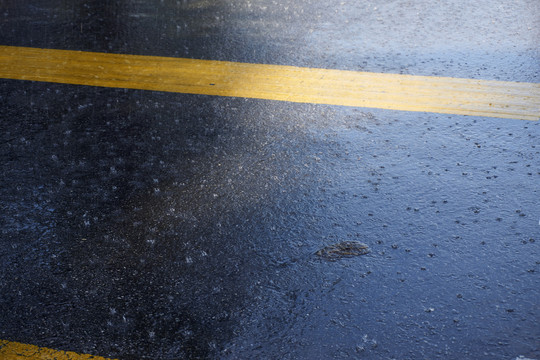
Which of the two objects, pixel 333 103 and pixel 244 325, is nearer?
pixel 244 325

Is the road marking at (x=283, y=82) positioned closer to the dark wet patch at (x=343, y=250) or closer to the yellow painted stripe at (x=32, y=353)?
the dark wet patch at (x=343, y=250)

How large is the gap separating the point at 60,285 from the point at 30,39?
3945 millimetres

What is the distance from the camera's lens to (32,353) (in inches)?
85.7

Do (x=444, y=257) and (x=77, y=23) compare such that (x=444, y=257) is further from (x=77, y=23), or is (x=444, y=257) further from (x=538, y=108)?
(x=77, y=23)

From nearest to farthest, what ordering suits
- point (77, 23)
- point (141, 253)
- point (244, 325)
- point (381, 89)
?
point (244, 325) → point (141, 253) → point (381, 89) → point (77, 23)

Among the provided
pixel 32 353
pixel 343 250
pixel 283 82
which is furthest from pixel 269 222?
pixel 283 82

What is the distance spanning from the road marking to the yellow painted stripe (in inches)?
104

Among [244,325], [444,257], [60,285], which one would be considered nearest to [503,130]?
[444,257]

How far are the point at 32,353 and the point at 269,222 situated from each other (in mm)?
1308

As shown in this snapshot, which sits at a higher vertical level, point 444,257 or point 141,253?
point 444,257

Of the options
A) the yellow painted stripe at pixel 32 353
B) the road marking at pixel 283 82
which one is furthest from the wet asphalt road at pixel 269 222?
the road marking at pixel 283 82

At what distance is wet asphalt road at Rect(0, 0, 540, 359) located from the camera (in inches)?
89.8

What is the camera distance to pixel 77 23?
5.96 m

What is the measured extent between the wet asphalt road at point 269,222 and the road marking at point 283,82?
0.15m
